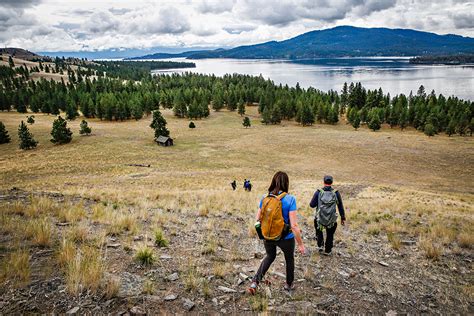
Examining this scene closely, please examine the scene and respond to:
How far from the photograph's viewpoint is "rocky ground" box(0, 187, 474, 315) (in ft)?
17.6

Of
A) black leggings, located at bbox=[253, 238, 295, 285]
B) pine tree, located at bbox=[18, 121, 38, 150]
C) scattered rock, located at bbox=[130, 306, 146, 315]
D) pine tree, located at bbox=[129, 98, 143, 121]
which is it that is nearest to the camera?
scattered rock, located at bbox=[130, 306, 146, 315]

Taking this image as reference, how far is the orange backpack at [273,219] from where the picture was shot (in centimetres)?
569

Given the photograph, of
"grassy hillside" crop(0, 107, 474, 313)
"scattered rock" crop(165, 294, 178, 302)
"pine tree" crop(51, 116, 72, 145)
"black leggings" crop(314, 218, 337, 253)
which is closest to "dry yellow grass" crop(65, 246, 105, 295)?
"grassy hillside" crop(0, 107, 474, 313)

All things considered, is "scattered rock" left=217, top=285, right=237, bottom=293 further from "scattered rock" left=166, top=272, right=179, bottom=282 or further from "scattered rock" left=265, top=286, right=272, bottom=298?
"scattered rock" left=166, top=272, right=179, bottom=282

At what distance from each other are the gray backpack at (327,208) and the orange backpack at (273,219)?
9.20 ft

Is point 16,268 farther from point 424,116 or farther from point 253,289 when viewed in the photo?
point 424,116

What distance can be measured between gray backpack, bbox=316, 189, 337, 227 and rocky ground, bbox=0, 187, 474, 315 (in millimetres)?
1150

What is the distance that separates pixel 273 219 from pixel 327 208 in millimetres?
3195

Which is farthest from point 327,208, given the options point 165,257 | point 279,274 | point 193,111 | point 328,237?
point 193,111

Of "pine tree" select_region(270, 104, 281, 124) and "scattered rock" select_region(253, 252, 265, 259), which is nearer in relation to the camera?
"scattered rock" select_region(253, 252, 265, 259)

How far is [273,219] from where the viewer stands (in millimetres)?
5715

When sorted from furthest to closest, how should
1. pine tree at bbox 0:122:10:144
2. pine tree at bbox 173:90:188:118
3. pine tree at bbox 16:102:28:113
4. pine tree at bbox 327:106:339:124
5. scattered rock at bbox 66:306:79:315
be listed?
1. pine tree at bbox 16:102:28:113
2. pine tree at bbox 173:90:188:118
3. pine tree at bbox 327:106:339:124
4. pine tree at bbox 0:122:10:144
5. scattered rock at bbox 66:306:79:315

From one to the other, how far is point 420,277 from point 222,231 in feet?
20.6

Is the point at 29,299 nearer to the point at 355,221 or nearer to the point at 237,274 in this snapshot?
the point at 237,274
